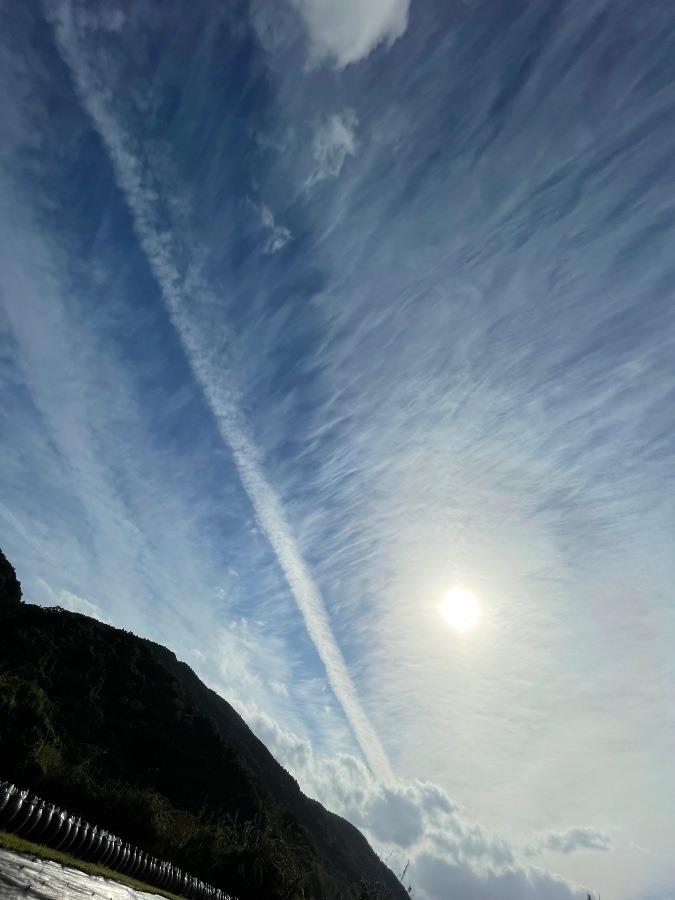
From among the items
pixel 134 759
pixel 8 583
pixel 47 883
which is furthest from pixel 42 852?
pixel 8 583

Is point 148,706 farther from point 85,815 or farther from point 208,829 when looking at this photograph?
point 85,815

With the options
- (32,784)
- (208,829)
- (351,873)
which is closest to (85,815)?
(32,784)

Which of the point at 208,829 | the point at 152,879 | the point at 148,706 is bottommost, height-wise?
the point at 152,879

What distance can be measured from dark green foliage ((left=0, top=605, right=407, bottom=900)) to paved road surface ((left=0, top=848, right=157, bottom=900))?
1713cm

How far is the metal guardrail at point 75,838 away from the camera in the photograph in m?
15.7

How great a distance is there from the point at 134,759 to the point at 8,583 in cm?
3373

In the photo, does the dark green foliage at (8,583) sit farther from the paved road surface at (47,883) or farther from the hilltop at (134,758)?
the paved road surface at (47,883)

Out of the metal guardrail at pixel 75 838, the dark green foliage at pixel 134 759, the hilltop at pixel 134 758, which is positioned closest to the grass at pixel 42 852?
the metal guardrail at pixel 75 838

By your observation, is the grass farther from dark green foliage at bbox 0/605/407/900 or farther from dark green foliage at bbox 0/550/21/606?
dark green foliage at bbox 0/550/21/606

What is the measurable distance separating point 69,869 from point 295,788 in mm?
119212

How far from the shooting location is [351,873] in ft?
370

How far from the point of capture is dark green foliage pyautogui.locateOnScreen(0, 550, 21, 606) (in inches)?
2773

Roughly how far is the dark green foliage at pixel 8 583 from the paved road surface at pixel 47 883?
67.5 meters

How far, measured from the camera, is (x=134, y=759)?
56469 mm
